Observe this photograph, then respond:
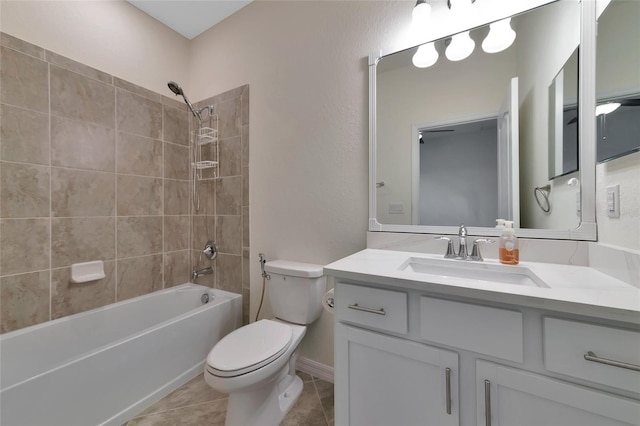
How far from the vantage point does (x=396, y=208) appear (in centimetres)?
136

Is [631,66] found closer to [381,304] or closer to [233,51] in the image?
[381,304]

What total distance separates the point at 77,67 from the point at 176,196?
3.43 feet

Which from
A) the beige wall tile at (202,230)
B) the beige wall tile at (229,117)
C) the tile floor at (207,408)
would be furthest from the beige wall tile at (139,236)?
the tile floor at (207,408)

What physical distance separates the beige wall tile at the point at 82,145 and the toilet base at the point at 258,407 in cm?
174

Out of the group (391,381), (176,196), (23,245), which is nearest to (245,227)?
(176,196)

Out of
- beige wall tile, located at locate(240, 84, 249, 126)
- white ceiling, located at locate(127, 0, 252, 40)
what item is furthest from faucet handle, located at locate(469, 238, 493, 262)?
white ceiling, located at locate(127, 0, 252, 40)

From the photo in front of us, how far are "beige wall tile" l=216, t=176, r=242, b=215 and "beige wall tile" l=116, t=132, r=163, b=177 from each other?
1.69ft

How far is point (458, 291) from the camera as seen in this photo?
2.30 ft

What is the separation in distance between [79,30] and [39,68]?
0.41 metres

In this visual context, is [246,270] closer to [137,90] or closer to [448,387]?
[448,387]

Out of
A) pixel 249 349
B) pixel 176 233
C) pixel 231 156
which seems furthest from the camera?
pixel 176 233

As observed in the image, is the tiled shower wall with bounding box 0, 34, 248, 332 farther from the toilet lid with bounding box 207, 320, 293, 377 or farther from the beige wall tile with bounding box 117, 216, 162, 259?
the toilet lid with bounding box 207, 320, 293, 377

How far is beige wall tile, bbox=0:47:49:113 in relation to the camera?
52.6 inches

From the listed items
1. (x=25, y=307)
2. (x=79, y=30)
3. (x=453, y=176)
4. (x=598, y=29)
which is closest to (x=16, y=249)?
(x=25, y=307)
